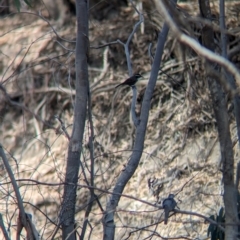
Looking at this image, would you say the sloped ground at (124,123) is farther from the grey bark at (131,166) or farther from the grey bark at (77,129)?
the grey bark at (131,166)

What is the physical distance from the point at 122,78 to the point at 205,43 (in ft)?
14.4

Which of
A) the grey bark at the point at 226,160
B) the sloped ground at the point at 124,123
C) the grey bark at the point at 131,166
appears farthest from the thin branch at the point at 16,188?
the sloped ground at the point at 124,123

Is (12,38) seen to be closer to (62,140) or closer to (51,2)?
(51,2)

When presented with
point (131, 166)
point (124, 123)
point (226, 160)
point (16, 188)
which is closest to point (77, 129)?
point (131, 166)

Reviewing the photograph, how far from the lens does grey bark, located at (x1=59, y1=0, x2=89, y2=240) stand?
3.71 m

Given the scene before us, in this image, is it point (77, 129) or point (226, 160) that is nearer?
point (226, 160)

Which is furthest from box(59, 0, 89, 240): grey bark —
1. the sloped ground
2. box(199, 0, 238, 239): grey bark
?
the sloped ground

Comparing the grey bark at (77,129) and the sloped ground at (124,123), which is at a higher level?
the sloped ground at (124,123)

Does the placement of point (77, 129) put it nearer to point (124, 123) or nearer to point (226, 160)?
point (226, 160)

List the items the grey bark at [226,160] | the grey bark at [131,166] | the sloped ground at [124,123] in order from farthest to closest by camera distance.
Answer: the sloped ground at [124,123] → the grey bark at [131,166] → the grey bark at [226,160]

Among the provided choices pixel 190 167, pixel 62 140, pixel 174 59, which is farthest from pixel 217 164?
pixel 62 140

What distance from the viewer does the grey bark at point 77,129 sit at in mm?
3711

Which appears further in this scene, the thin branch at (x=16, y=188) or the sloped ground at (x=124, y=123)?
the sloped ground at (x=124, y=123)

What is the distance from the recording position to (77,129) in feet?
12.5
